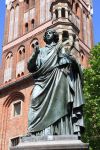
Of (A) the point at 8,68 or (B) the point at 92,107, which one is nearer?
(B) the point at 92,107

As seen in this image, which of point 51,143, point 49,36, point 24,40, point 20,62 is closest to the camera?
point 51,143

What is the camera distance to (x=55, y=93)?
4.34 meters

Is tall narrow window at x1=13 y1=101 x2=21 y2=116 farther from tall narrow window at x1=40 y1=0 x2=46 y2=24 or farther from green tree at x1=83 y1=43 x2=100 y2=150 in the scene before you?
green tree at x1=83 y1=43 x2=100 y2=150

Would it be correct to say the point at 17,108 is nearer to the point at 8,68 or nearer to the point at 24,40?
the point at 8,68

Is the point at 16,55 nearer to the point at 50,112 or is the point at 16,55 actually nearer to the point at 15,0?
the point at 15,0

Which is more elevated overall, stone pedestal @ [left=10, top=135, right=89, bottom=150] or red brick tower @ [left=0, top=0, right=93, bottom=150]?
red brick tower @ [left=0, top=0, right=93, bottom=150]

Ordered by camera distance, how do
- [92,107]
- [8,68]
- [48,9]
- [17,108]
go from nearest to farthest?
[92,107] < [17,108] < [8,68] < [48,9]

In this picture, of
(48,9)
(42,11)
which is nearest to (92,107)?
(48,9)

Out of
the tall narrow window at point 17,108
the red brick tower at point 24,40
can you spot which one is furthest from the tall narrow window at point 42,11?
the tall narrow window at point 17,108

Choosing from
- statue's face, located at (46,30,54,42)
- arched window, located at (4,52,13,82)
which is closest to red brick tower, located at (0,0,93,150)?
arched window, located at (4,52,13,82)

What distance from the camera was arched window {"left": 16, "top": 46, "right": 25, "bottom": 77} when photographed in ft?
92.9

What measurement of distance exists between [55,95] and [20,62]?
24.9 meters

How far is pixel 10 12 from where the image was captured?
3412cm

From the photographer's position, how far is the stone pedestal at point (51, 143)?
376 cm
